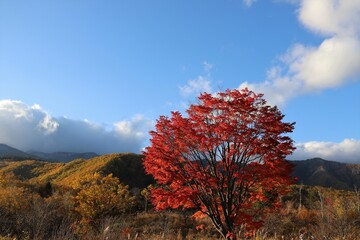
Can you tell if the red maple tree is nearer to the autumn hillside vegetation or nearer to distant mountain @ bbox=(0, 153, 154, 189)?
the autumn hillside vegetation

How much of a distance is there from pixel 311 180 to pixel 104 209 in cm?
19473

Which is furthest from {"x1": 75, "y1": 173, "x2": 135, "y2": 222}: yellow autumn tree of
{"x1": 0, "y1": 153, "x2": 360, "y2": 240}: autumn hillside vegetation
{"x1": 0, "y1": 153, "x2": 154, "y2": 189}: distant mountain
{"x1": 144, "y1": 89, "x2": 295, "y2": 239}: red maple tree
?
{"x1": 0, "y1": 153, "x2": 154, "y2": 189}: distant mountain

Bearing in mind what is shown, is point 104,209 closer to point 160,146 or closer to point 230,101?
point 160,146

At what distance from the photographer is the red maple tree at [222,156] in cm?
1413

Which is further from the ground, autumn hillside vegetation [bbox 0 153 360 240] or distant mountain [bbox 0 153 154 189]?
distant mountain [bbox 0 153 154 189]

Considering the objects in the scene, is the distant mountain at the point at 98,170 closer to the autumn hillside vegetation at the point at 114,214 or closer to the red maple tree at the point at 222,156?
the autumn hillside vegetation at the point at 114,214

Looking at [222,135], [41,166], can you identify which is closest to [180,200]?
[222,135]

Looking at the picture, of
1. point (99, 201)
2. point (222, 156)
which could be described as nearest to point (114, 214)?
point (99, 201)

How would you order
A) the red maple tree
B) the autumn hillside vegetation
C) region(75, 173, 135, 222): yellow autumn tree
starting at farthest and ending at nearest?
region(75, 173, 135, 222): yellow autumn tree < the autumn hillside vegetation < the red maple tree

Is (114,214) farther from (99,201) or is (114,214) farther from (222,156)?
(222,156)

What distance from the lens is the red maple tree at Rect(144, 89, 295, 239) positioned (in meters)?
14.1

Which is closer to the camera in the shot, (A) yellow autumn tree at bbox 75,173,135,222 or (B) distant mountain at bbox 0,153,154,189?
(A) yellow autumn tree at bbox 75,173,135,222

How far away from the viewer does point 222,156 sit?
14852mm

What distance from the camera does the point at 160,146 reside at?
15109 mm
